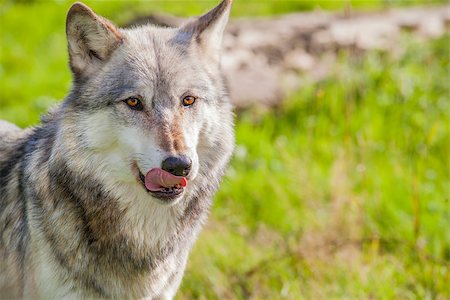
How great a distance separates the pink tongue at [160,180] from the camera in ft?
12.3

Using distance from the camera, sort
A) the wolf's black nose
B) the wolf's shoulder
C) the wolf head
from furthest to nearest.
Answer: the wolf's shoulder, the wolf head, the wolf's black nose

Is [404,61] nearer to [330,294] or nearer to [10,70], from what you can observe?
[330,294]

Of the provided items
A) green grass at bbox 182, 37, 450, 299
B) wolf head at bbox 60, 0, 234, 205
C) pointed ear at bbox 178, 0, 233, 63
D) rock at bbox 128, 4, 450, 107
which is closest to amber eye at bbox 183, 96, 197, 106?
wolf head at bbox 60, 0, 234, 205

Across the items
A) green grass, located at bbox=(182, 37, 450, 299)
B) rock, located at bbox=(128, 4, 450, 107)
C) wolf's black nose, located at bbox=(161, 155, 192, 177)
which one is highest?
wolf's black nose, located at bbox=(161, 155, 192, 177)

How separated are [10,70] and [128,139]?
17.2 ft

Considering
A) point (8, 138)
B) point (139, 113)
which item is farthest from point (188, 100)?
point (8, 138)

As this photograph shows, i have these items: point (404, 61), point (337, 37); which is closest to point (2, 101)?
point (337, 37)

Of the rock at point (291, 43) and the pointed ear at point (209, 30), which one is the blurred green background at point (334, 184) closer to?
the rock at point (291, 43)

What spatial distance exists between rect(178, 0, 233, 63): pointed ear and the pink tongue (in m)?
0.82

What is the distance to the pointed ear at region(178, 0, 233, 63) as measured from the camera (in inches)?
165

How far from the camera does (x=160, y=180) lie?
3.76 metres

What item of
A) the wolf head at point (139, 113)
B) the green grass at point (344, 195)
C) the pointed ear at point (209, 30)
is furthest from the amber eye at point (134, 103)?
the green grass at point (344, 195)

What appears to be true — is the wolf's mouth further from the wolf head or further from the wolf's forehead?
the wolf's forehead

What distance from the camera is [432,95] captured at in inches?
297
